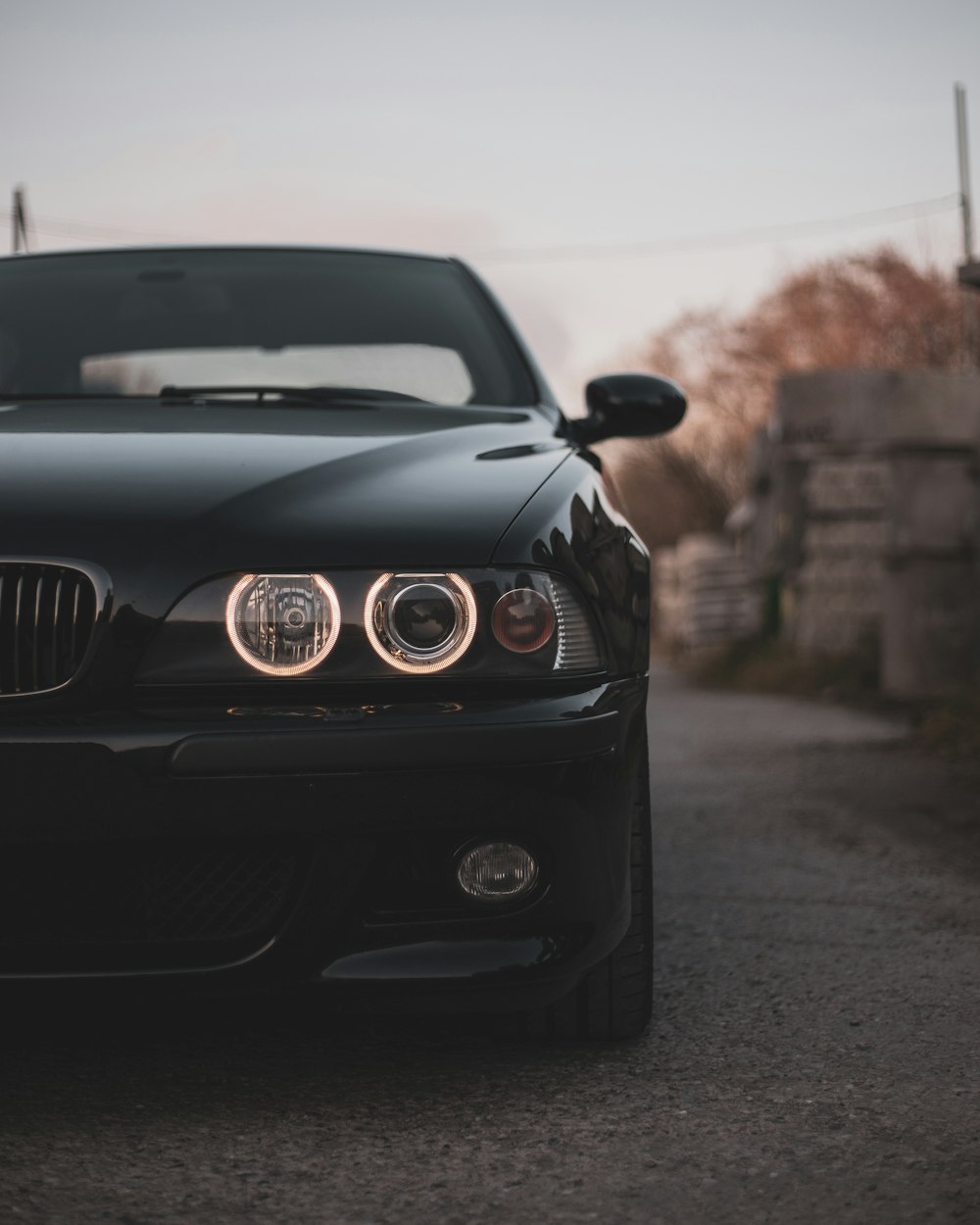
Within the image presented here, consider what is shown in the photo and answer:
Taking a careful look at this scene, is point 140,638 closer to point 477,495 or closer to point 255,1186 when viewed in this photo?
point 477,495

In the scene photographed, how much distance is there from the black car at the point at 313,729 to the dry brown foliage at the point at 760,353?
27.1m

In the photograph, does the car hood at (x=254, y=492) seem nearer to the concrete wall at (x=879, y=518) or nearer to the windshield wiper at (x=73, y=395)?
the windshield wiper at (x=73, y=395)

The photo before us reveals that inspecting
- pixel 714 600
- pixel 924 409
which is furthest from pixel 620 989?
pixel 714 600

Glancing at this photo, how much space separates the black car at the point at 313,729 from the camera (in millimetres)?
2170

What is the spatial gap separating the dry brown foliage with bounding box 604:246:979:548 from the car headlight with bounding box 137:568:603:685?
2714cm

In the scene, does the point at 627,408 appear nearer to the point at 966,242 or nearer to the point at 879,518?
the point at 879,518

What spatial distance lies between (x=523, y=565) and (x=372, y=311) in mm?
1678

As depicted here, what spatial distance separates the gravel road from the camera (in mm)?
2035

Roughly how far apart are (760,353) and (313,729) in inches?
1391

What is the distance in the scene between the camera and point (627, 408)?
353 centimetres

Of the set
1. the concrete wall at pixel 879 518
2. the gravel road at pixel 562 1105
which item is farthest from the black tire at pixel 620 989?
the concrete wall at pixel 879 518

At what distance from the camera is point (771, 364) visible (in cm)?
3622

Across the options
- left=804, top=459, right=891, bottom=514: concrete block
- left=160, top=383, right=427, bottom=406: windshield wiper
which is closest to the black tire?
left=160, top=383, right=427, bottom=406: windshield wiper

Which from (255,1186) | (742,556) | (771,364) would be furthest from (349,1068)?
(771,364)
